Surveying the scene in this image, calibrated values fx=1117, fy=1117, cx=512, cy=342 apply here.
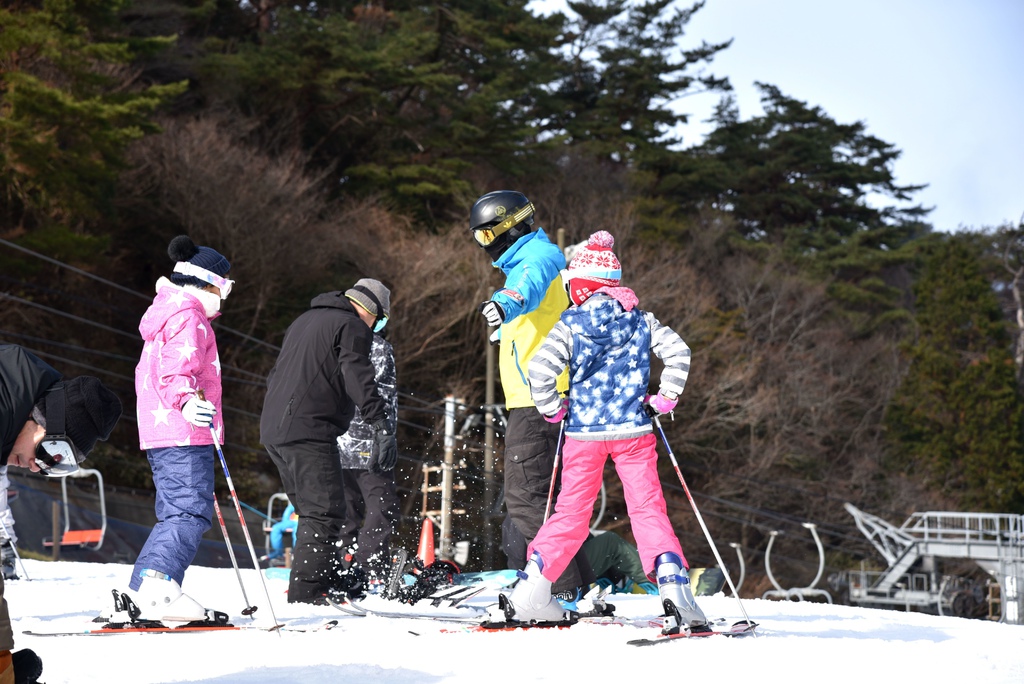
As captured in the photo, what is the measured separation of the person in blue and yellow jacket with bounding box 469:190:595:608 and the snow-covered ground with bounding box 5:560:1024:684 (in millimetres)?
563

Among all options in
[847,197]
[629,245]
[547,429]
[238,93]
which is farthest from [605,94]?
[547,429]

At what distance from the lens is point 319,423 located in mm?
5312

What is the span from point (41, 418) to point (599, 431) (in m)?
2.29

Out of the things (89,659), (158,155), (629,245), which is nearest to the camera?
(89,659)

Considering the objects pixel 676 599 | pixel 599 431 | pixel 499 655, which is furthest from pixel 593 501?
pixel 499 655

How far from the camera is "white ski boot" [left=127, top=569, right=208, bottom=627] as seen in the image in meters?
4.42

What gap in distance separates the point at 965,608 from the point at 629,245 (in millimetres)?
11827

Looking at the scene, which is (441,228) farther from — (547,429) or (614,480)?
(547,429)

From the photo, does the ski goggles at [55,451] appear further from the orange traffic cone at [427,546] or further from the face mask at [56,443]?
the orange traffic cone at [427,546]

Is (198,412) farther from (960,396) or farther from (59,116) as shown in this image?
(960,396)

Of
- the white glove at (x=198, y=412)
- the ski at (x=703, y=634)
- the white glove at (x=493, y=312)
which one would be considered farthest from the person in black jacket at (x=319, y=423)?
the ski at (x=703, y=634)

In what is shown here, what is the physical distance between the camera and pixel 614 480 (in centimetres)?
2389

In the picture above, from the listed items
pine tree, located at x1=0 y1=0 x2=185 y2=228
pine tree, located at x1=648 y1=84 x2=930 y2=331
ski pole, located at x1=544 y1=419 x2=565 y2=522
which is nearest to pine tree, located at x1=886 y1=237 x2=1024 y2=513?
pine tree, located at x1=648 y1=84 x2=930 y2=331

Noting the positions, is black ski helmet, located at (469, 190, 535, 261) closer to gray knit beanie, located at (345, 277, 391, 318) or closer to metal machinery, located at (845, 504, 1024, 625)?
gray knit beanie, located at (345, 277, 391, 318)
